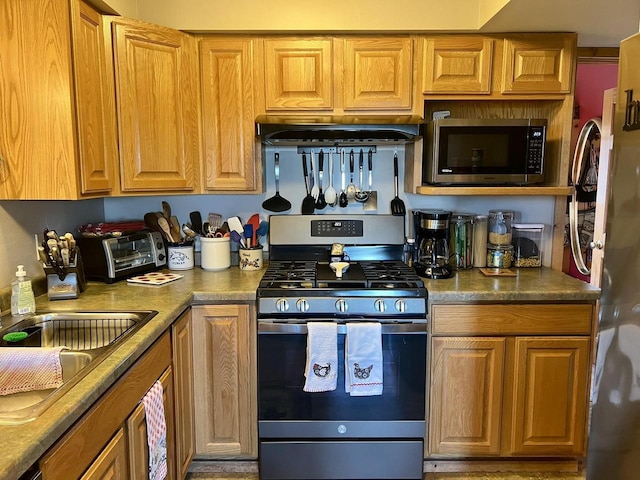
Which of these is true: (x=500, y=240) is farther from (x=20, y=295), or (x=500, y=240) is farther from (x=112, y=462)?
(x=20, y=295)

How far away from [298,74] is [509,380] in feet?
5.52

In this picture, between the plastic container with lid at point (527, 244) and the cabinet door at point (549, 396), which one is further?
the plastic container with lid at point (527, 244)

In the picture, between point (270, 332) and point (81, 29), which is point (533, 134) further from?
point (81, 29)

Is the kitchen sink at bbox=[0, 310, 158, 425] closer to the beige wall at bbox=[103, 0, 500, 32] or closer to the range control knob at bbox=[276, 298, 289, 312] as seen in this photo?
the range control knob at bbox=[276, 298, 289, 312]

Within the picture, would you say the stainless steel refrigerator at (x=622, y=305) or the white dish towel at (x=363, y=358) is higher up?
the stainless steel refrigerator at (x=622, y=305)

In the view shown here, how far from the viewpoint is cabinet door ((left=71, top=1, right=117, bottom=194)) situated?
175cm

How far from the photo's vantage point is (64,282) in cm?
189

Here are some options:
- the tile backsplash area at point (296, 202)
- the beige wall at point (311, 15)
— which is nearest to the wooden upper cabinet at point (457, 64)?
the beige wall at point (311, 15)

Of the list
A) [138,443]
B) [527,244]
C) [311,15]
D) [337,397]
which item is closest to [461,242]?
[527,244]

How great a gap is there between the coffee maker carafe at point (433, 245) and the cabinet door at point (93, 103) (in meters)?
1.44

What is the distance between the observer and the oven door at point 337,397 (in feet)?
6.66

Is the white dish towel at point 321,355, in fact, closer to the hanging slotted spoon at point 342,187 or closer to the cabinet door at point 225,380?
the cabinet door at point 225,380

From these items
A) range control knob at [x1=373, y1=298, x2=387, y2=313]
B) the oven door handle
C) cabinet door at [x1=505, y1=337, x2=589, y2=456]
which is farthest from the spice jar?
range control knob at [x1=373, y1=298, x2=387, y2=313]

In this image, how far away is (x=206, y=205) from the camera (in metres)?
2.64
